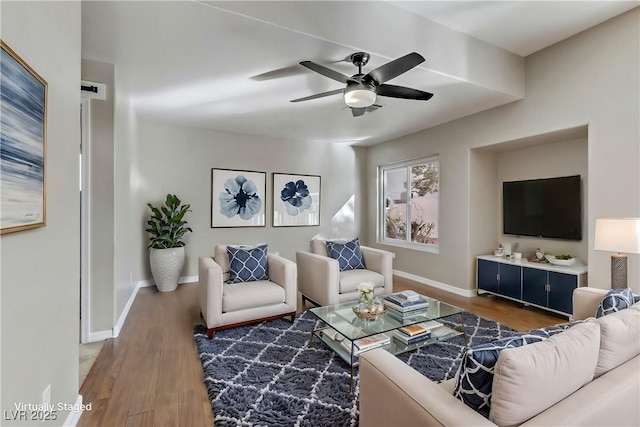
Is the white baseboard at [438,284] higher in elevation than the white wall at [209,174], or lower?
lower

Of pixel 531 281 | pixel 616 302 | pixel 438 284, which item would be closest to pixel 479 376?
pixel 616 302

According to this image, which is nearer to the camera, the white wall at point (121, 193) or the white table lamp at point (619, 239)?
the white table lamp at point (619, 239)

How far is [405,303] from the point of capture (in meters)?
2.56

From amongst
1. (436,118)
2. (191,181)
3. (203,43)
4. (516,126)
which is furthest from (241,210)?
(516,126)

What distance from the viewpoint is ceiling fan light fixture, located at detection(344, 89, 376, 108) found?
2498 mm

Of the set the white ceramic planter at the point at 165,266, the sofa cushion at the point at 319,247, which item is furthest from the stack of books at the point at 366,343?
the white ceramic planter at the point at 165,266

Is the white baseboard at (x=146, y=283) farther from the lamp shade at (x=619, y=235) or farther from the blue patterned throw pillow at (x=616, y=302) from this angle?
the lamp shade at (x=619, y=235)

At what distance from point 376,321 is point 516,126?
118 inches

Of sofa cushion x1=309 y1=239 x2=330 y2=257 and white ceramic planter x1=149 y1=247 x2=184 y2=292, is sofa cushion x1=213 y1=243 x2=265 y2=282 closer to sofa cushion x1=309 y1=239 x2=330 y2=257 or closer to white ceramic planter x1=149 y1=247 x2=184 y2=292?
sofa cushion x1=309 y1=239 x2=330 y2=257

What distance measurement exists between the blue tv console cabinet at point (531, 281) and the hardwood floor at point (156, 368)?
0.17 meters

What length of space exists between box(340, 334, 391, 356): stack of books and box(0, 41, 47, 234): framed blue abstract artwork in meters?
1.99

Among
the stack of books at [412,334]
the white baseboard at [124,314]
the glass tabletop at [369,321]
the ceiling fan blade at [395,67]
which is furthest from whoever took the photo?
the white baseboard at [124,314]

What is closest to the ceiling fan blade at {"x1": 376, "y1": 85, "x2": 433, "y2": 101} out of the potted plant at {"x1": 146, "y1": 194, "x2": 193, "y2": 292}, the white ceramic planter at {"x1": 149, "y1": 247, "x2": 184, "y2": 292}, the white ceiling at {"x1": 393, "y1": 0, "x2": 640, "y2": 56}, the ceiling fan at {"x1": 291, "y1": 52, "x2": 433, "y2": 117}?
the ceiling fan at {"x1": 291, "y1": 52, "x2": 433, "y2": 117}

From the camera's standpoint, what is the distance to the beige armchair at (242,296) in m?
2.73
